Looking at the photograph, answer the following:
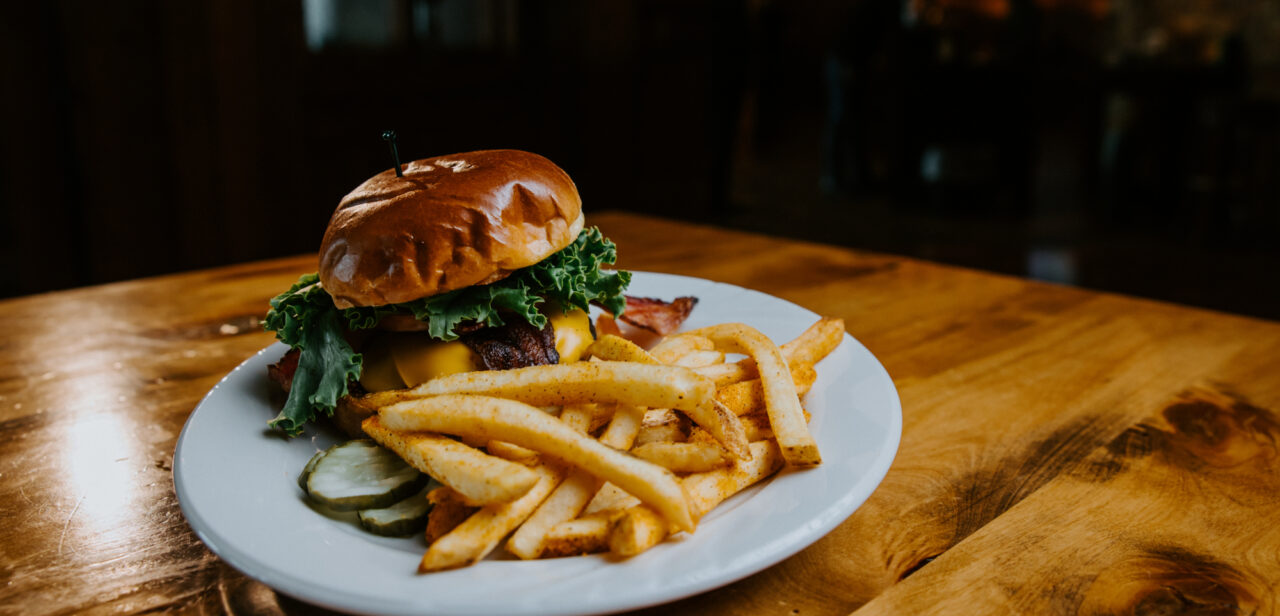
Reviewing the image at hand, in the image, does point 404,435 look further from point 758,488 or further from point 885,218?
point 885,218

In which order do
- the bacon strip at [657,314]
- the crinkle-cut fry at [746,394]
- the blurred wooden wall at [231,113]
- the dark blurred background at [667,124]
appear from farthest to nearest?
the dark blurred background at [667,124]
the blurred wooden wall at [231,113]
the bacon strip at [657,314]
the crinkle-cut fry at [746,394]

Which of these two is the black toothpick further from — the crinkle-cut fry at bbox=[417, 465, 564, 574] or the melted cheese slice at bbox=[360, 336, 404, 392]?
the crinkle-cut fry at bbox=[417, 465, 564, 574]

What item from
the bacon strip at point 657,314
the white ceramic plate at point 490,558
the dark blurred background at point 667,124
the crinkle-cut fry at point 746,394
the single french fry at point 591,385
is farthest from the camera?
the dark blurred background at point 667,124

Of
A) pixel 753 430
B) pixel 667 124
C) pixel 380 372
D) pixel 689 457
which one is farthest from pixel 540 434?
pixel 667 124

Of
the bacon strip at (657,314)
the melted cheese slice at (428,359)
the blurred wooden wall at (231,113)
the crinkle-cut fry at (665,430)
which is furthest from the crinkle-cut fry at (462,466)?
the blurred wooden wall at (231,113)

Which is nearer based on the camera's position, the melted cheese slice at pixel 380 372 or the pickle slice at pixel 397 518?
the pickle slice at pixel 397 518

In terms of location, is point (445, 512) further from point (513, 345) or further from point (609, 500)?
point (513, 345)

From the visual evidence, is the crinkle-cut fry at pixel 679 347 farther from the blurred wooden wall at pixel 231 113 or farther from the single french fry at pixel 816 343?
the blurred wooden wall at pixel 231 113
